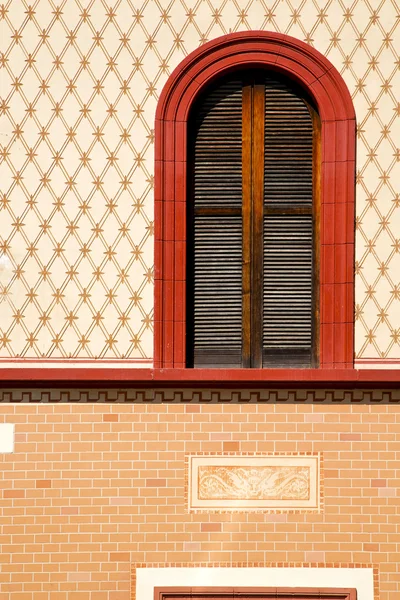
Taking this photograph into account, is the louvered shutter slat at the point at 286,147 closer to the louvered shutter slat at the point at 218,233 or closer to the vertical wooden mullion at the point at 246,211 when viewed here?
the vertical wooden mullion at the point at 246,211

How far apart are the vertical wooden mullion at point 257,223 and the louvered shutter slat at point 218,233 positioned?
0.43 ft

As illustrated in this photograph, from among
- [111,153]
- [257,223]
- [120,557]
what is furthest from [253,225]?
[120,557]

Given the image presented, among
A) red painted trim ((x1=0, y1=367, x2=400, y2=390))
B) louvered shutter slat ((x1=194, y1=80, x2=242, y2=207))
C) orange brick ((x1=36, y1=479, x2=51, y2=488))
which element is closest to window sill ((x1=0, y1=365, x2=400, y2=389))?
red painted trim ((x1=0, y1=367, x2=400, y2=390))

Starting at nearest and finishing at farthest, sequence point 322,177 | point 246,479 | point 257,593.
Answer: point 257,593
point 246,479
point 322,177

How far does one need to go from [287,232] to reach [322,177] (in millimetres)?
611

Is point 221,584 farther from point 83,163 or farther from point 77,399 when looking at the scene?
point 83,163

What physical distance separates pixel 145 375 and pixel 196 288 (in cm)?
102

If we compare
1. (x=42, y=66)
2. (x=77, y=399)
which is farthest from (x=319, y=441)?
(x=42, y=66)

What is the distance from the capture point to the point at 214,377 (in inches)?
366

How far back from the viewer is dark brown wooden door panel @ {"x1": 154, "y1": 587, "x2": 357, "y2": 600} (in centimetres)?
922

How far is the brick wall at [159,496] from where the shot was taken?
365 inches

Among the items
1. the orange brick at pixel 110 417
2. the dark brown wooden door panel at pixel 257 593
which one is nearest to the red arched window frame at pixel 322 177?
the orange brick at pixel 110 417

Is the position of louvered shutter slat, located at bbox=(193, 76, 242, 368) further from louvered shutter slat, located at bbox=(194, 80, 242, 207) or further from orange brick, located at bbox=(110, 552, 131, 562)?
orange brick, located at bbox=(110, 552, 131, 562)

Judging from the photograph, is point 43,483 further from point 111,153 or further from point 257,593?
point 111,153
